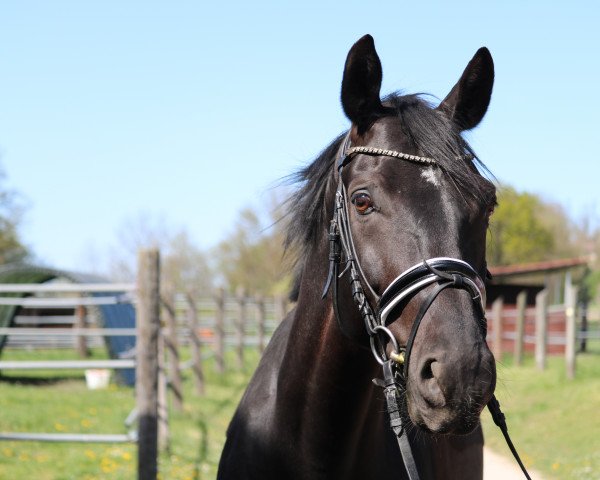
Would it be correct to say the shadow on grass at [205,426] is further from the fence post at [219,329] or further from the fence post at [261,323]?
the fence post at [261,323]

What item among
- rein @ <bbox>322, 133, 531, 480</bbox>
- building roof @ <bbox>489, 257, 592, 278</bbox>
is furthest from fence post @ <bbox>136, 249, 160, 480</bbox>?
building roof @ <bbox>489, 257, 592, 278</bbox>

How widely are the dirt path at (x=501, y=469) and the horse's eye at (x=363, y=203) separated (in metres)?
6.18

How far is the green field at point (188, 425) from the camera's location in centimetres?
718

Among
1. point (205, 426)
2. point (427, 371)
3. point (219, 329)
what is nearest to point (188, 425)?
point (205, 426)

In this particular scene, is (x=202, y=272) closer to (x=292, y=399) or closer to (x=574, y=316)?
(x=574, y=316)

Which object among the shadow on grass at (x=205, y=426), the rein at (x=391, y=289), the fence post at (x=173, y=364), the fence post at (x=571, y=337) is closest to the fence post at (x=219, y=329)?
the shadow on grass at (x=205, y=426)

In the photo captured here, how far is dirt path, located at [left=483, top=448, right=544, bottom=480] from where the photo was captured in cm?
795

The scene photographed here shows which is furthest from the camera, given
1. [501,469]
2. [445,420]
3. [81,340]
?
[81,340]

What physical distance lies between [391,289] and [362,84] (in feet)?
2.67

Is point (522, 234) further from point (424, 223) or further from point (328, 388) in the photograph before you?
point (424, 223)

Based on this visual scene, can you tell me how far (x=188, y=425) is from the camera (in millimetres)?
9828

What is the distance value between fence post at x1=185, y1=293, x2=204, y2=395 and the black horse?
9.57m

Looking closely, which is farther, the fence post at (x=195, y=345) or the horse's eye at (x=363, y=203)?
the fence post at (x=195, y=345)

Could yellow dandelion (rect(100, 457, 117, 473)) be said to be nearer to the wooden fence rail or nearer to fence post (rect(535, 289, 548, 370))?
the wooden fence rail
